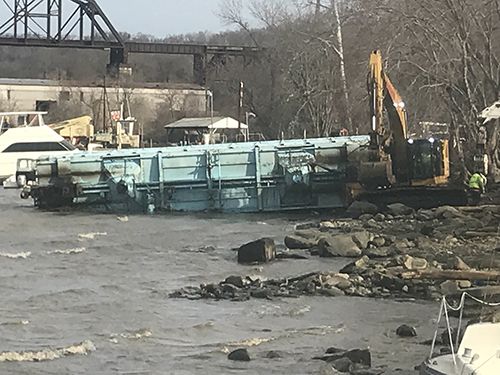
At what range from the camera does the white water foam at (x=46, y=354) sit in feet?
51.9

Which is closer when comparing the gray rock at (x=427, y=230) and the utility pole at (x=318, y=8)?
the gray rock at (x=427, y=230)

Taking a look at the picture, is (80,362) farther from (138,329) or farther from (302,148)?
(302,148)

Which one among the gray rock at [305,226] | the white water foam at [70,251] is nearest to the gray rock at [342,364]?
the white water foam at [70,251]

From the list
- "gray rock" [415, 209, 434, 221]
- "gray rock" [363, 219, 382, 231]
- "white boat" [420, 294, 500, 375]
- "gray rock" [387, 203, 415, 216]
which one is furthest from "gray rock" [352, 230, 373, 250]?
"white boat" [420, 294, 500, 375]

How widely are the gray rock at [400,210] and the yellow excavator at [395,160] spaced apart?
0.85 metres

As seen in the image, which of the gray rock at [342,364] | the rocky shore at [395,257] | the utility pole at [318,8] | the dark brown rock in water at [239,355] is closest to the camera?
the gray rock at [342,364]

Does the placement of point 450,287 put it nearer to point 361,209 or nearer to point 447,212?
point 447,212

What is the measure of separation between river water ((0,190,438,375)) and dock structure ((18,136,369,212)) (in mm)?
10350

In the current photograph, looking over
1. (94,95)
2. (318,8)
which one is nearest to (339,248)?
(318,8)

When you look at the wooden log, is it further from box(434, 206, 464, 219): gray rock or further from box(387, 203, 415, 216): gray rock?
box(387, 203, 415, 216): gray rock

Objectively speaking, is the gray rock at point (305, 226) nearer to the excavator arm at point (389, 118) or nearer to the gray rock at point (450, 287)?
the excavator arm at point (389, 118)

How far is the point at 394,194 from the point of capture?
3838 cm

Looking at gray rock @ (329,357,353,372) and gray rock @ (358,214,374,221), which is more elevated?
gray rock @ (358,214,374,221)

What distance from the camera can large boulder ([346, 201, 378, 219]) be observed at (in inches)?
1499
